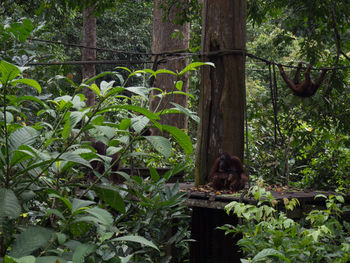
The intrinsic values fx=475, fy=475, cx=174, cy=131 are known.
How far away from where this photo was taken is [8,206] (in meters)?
1.12

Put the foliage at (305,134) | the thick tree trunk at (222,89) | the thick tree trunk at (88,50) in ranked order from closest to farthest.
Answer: the thick tree trunk at (222,89), the foliage at (305,134), the thick tree trunk at (88,50)

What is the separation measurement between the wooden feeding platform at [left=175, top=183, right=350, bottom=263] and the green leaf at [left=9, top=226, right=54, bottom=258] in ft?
8.69

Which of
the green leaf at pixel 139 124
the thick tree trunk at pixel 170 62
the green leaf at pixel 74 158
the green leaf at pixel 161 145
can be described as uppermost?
the thick tree trunk at pixel 170 62

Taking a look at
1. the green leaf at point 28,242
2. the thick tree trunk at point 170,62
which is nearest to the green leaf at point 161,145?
the green leaf at point 28,242

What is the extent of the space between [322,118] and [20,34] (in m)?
5.06

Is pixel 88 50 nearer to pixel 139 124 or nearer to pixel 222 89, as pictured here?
pixel 222 89

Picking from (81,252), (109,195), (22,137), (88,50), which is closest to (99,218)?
(81,252)

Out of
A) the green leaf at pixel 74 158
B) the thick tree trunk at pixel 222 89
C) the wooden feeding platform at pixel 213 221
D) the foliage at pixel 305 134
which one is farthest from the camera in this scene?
the foliage at pixel 305 134

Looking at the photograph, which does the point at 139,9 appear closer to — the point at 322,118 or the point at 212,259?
the point at 322,118

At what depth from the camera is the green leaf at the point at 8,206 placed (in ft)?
3.62

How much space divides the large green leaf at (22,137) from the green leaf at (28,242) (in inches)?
8.9

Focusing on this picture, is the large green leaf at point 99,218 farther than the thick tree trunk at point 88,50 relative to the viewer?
No

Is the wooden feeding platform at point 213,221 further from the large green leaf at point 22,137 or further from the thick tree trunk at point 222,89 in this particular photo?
the large green leaf at point 22,137

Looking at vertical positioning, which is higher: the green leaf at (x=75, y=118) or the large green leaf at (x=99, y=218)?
the green leaf at (x=75, y=118)
